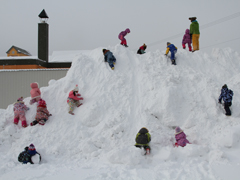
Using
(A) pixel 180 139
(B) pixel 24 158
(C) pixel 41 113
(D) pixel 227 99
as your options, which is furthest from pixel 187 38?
(B) pixel 24 158

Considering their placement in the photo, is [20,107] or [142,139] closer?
[142,139]

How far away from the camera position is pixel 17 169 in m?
5.14

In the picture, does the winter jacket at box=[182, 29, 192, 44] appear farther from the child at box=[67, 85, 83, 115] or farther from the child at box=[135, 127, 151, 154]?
the child at box=[135, 127, 151, 154]

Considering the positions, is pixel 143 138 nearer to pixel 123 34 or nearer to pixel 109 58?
pixel 109 58

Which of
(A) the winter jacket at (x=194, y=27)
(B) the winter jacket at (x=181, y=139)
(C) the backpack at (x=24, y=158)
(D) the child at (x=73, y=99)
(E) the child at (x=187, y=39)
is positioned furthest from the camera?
(E) the child at (x=187, y=39)

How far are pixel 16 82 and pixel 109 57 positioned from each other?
6.21 meters

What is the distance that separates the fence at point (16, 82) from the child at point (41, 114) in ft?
15.7

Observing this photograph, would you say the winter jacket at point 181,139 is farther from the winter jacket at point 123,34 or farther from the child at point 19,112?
the winter jacket at point 123,34

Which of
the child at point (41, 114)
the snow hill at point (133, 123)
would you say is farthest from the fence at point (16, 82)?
the child at point (41, 114)

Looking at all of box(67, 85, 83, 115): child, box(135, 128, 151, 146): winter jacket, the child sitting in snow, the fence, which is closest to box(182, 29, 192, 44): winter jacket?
box(67, 85, 83, 115): child

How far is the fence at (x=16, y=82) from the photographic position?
11.7 meters


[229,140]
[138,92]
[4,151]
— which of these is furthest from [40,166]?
[229,140]

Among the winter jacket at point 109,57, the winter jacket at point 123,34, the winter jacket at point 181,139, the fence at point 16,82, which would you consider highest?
the winter jacket at point 123,34

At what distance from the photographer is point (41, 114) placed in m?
7.23
